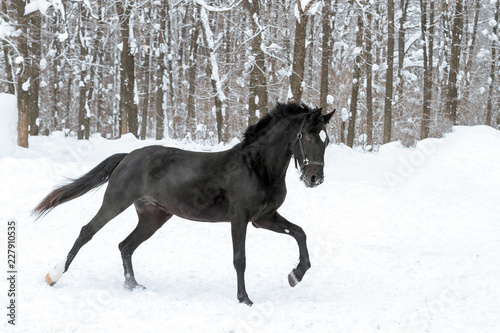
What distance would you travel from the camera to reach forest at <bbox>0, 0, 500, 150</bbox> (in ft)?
50.9

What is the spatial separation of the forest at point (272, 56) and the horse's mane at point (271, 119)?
8.37 meters

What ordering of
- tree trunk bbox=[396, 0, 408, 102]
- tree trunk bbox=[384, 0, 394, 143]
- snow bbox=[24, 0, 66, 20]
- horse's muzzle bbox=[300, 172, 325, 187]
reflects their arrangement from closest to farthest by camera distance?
horse's muzzle bbox=[300, 172, 325, 187] → snow bbox=[24, 0, 66, 20] → tree trunk bbox=[384, 0, 394, 143] → tree trunk bbox=[396, 0, 408, 102]

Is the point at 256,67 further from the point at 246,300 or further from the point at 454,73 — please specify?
Answer: the point at 246,300

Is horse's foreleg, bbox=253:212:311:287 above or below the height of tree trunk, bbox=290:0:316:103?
below

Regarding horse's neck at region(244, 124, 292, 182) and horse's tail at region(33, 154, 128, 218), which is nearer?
horse's neck at region(244, 124, 292, 182)

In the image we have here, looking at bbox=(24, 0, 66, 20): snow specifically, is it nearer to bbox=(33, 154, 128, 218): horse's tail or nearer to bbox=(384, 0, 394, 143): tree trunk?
bbox=(33, 154, 128, 218): horse's tail

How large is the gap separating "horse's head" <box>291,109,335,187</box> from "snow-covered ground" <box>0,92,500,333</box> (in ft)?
4.37

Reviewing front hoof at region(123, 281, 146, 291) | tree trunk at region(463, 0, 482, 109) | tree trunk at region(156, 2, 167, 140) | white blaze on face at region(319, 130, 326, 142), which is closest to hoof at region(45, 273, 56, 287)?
front hoof at region(123, 281, 146, 291)

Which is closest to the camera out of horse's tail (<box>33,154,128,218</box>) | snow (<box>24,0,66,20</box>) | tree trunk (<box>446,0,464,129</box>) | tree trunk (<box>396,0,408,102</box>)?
horse's tail (<box>33,154,128,218</box>)

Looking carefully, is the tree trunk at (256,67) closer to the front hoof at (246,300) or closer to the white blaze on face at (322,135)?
the white blaze on face at (322,135)

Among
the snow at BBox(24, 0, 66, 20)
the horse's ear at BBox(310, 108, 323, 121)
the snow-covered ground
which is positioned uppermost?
the snow at BBox(24, 0, 66, 20)

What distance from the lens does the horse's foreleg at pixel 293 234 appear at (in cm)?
507

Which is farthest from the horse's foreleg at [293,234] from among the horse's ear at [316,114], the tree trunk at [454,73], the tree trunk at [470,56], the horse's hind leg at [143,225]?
the tree trunk at [470,56]

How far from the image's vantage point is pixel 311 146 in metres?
4.76
